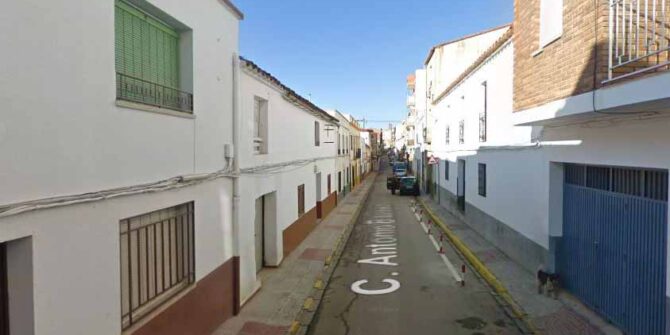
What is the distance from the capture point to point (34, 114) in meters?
3.21

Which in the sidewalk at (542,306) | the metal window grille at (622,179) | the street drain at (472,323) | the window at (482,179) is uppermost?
the metal window grille at (622,179)

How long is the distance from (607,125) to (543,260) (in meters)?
3.59

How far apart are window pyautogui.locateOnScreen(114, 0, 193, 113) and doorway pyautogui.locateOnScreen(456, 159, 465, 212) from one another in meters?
13.7

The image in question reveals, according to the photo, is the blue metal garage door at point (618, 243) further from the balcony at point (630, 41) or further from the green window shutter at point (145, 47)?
the green window shutter at point (145, 47)

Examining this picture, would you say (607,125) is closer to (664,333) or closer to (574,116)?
(574,116)

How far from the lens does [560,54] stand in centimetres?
653

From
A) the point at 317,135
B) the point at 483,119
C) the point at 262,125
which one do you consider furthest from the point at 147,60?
the point at 317,135

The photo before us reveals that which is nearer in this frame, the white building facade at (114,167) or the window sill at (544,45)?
the white building facade at (114,167)

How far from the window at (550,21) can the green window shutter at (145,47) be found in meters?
5.69

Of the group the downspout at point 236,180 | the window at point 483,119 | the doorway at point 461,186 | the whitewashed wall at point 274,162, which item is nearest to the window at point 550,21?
the downspout at point 236,180

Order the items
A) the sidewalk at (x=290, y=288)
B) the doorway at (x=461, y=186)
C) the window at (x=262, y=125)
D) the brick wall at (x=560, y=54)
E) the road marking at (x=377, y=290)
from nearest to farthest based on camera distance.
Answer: the brick wall at (x=560, y=54) < the sidewalk at (x=290, y=288) < the road marking at (x=377, y=290) < the window at (x=262, y=125) < the doorway at (x=461, y=186)

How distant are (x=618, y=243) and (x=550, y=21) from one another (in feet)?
12.0

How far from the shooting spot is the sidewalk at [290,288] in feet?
23.1

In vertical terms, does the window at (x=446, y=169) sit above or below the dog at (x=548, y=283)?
above
